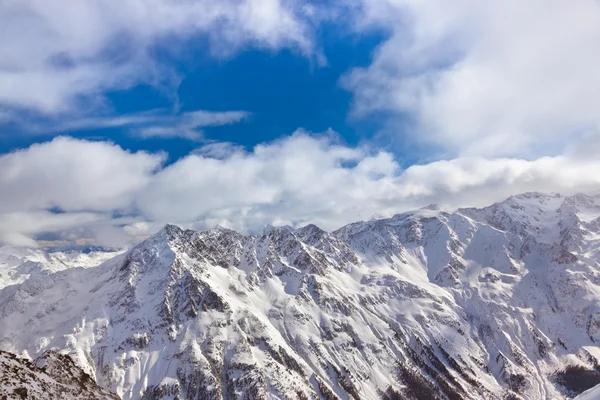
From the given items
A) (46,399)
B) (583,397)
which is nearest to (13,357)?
(46,399)

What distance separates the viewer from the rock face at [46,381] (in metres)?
86.6

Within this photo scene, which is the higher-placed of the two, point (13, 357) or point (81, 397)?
point (13, 357)

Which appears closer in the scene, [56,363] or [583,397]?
[583,397]

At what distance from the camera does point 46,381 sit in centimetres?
9931

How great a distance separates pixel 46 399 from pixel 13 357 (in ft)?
58.9

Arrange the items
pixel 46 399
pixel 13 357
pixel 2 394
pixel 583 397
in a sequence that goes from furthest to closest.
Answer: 1. pixel 13 357
2. pixel 46 399
3. pixel 2 394
4. pixel 583 397

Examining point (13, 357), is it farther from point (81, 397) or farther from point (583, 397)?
point (583, 397)

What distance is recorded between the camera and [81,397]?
104062 millimetres

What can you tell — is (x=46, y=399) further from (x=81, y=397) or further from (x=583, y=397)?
(x=583, y=397)

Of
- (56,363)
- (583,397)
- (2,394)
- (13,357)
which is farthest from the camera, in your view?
(56,363)

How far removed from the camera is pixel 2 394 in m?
81.2

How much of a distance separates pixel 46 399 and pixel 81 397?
15.4 metres

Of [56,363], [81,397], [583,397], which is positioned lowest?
[583,397]

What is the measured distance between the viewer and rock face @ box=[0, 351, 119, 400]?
86.6m
